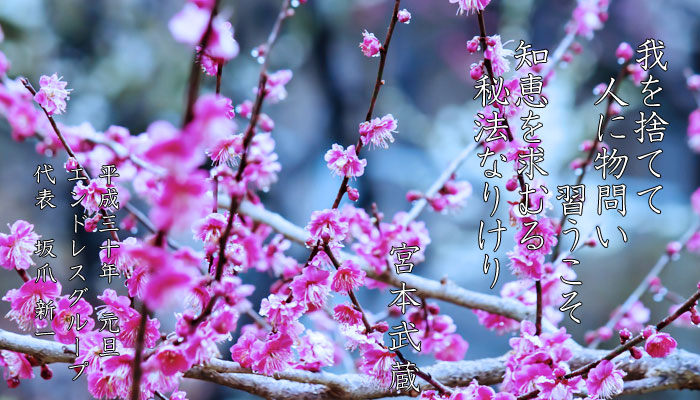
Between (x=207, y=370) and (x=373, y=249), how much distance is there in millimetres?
320

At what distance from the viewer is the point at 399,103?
93.0 inches

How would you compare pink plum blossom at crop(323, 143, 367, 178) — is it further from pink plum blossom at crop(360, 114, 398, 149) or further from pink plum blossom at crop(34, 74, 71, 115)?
pink plum blossom at crop(34, 74, 71, 115)

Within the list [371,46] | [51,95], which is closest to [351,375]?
[371,46]

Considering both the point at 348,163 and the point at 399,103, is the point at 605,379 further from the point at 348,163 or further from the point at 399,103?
the point at 399,103

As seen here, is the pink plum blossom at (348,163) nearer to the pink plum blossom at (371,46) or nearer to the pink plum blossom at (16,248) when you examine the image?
the pink plum blossom at (371,46)

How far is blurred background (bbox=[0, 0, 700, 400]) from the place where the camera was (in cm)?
202

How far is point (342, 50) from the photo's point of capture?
7.86 feet

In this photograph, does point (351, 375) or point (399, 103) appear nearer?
point (351, 375)

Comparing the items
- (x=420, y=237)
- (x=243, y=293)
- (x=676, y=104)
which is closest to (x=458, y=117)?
(x=676, y=104)

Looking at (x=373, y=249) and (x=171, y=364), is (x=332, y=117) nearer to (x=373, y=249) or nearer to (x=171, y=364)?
(x=373, y=249)

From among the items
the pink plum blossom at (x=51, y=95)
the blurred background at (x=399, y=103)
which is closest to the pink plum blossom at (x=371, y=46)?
the pink plum blossom at (x=51, y=95)

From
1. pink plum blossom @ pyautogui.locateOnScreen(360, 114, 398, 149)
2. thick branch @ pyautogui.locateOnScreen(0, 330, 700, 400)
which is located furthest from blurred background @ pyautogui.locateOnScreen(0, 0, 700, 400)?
pink plum blossom @ pyautogui.locateOnScreen(360, 114, 398, 149)

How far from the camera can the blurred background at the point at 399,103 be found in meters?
2.02

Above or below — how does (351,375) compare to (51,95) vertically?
below
